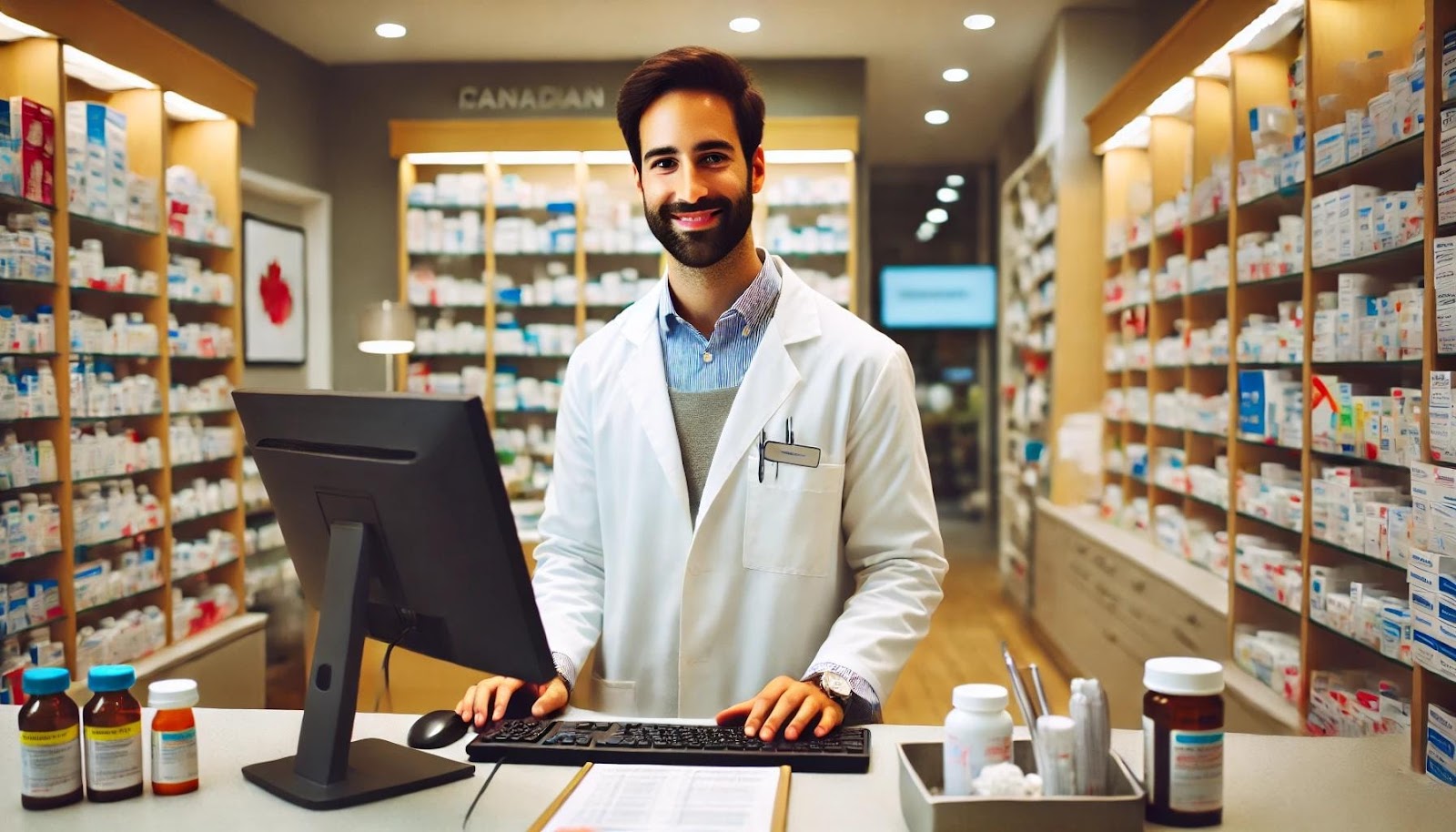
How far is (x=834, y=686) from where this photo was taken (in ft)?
5.46

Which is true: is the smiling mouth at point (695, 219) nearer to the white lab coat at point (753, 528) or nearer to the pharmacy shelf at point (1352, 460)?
the white lab coat at point (753, 528)

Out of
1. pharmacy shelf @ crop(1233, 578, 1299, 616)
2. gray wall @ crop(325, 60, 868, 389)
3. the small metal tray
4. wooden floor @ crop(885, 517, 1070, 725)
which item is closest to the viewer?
the small metal tray

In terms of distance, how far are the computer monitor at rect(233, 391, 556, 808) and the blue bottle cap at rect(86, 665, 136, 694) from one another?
197 millimetres

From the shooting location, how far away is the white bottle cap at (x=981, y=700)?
1.21m

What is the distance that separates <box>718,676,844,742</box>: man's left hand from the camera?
5.00 feet

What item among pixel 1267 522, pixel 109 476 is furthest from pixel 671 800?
pixel 109 476

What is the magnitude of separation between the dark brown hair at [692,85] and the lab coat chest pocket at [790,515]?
0.57m

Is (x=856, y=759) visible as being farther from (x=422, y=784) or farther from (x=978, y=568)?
(x=978, y=568)

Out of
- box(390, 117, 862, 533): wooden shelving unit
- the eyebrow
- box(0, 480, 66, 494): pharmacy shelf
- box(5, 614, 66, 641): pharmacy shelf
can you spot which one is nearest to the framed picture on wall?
box(390, 117, 862, 533): wooden shelving unit

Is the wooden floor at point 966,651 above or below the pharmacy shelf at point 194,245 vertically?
below

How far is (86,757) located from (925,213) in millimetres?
10461

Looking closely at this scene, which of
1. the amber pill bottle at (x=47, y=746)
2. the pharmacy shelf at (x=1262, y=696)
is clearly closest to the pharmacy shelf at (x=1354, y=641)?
the pharmacy shelf at (x=1262, y=696)

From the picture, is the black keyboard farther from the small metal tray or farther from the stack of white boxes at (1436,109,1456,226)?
the stack of white boxes at (1436,109,1456,226)

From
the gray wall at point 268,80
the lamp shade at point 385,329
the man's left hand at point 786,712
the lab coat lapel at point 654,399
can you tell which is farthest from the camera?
the lamp shade at point 385,329
